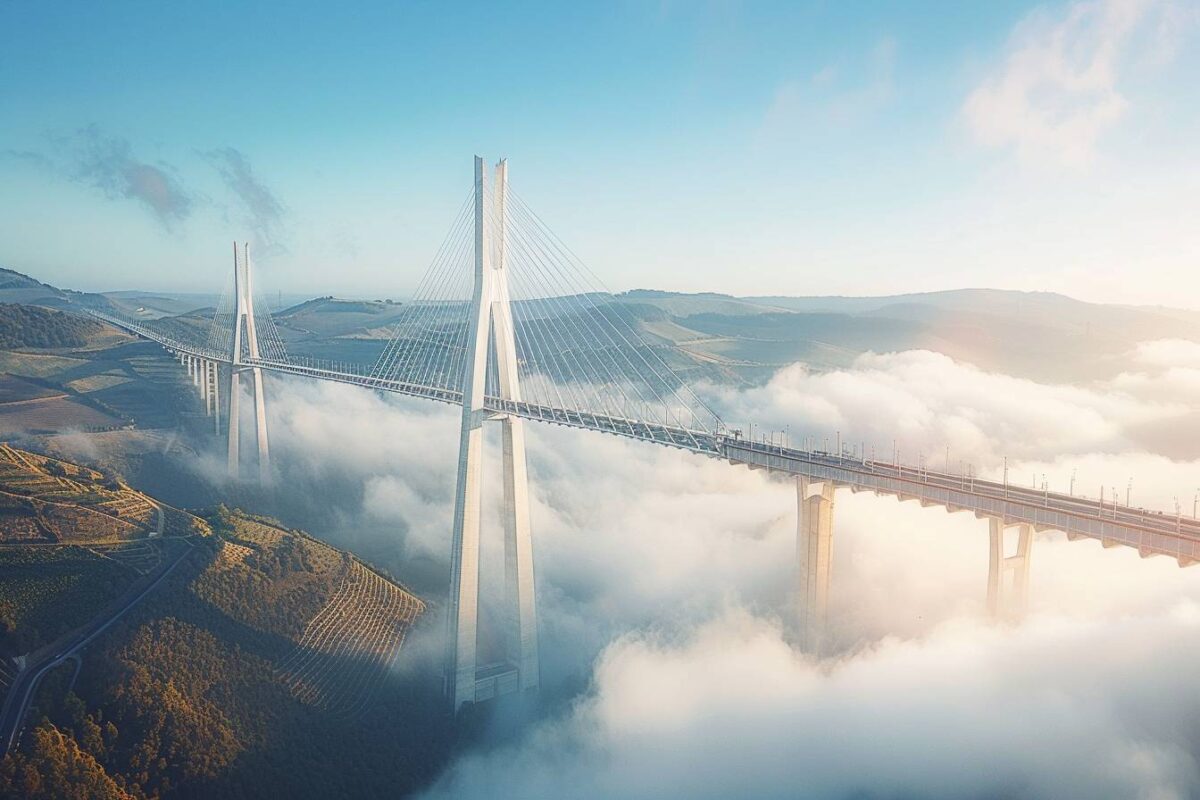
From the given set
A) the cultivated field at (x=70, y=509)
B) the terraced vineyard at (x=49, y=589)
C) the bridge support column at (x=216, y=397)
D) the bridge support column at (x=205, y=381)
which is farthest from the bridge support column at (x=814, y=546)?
the bridge support column at (x=205, y=381)

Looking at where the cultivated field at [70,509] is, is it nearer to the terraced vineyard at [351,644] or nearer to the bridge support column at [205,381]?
the terraced vineyard at [351,644]

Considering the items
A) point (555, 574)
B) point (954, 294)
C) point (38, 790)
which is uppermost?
point (954, 294)

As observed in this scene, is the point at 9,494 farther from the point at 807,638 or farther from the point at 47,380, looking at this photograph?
the point at 47,380

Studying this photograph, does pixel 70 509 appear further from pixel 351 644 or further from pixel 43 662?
pixel 351 644

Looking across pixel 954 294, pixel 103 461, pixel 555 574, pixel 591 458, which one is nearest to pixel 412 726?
pixel 555 574

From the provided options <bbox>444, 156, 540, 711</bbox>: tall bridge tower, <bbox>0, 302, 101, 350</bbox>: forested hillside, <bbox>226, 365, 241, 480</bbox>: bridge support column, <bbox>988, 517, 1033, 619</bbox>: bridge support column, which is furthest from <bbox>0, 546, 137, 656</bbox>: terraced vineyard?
<bbox>0, 302, 101, 350</bbox>: forested hillside

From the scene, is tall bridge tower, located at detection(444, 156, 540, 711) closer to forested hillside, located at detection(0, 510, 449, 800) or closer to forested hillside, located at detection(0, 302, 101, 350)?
forested hillside, located at detection(0, 510, 449, 800)
